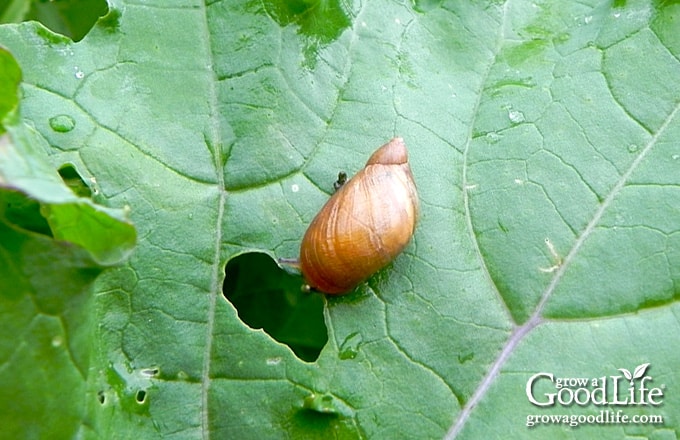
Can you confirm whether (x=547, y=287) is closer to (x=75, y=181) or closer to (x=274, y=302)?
(x=274, y=302)

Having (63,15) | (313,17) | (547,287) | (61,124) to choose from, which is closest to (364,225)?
(547,287)

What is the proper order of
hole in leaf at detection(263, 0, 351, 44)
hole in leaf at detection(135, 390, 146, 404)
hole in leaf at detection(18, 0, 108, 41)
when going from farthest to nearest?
hole in leaf at detection(18, 0, 108, 41) < hole in leaf at detection(263, 0, 351, 44) < hole in leaf at detection(135, 390, 146, 404)

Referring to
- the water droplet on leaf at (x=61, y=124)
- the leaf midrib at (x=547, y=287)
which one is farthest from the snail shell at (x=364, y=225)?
the water droplet on leaf at (x=61, y=124)

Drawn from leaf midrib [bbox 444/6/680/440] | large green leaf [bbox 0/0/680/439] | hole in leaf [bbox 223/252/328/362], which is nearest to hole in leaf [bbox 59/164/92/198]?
large green leaf [bbox 0/0/680/439]

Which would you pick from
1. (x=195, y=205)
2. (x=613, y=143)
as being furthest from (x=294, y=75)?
(x=613, y=143)

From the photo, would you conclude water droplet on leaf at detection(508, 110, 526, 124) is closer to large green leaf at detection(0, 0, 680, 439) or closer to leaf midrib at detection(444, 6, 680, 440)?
large green leaf at detection(0, 0, 680, 439)
